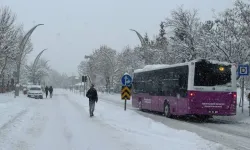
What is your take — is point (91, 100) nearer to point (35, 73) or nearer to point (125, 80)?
point (125, 80)

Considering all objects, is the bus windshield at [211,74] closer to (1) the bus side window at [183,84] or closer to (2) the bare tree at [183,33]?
(1) the bus side window at [183,84]

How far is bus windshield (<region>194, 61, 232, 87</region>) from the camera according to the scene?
1952 centimetres

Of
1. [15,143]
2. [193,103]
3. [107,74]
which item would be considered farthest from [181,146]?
[107,74]

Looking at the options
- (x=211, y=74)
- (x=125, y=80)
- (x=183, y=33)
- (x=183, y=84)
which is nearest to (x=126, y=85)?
(x=125, y=80)

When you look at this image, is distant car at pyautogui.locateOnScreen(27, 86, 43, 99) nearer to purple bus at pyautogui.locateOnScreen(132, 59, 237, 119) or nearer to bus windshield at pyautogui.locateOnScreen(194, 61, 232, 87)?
purple bus at pyautogui.locateOnScreen(132, 59, 237, 119)

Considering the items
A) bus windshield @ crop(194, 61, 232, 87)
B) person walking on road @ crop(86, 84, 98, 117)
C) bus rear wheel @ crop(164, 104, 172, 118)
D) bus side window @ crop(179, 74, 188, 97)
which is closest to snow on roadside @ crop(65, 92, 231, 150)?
bus side window @ crop(179, 74, 188, 97)

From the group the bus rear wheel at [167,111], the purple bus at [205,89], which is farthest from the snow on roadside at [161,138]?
the bus rear wheel at [167,111]

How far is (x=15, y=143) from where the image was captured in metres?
11.0

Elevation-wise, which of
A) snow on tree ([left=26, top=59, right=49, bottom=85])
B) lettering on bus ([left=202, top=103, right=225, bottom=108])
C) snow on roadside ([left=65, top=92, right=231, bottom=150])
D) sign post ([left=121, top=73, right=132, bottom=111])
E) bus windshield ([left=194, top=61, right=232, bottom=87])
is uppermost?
snow on tree ([left=26, top=59, right=49, bottom=85])

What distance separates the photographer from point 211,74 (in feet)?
64.5

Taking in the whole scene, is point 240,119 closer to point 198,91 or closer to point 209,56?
point 198,91

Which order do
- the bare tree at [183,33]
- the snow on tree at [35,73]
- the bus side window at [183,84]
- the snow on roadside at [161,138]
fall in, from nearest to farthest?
the snow on roadside at [161,138] → the bus side window at [183,84] → the bare tree at [183,33] → the snow on tree at [35,73]

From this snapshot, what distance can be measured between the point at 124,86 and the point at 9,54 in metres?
19.0

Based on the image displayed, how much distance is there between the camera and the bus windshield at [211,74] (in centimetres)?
1952
